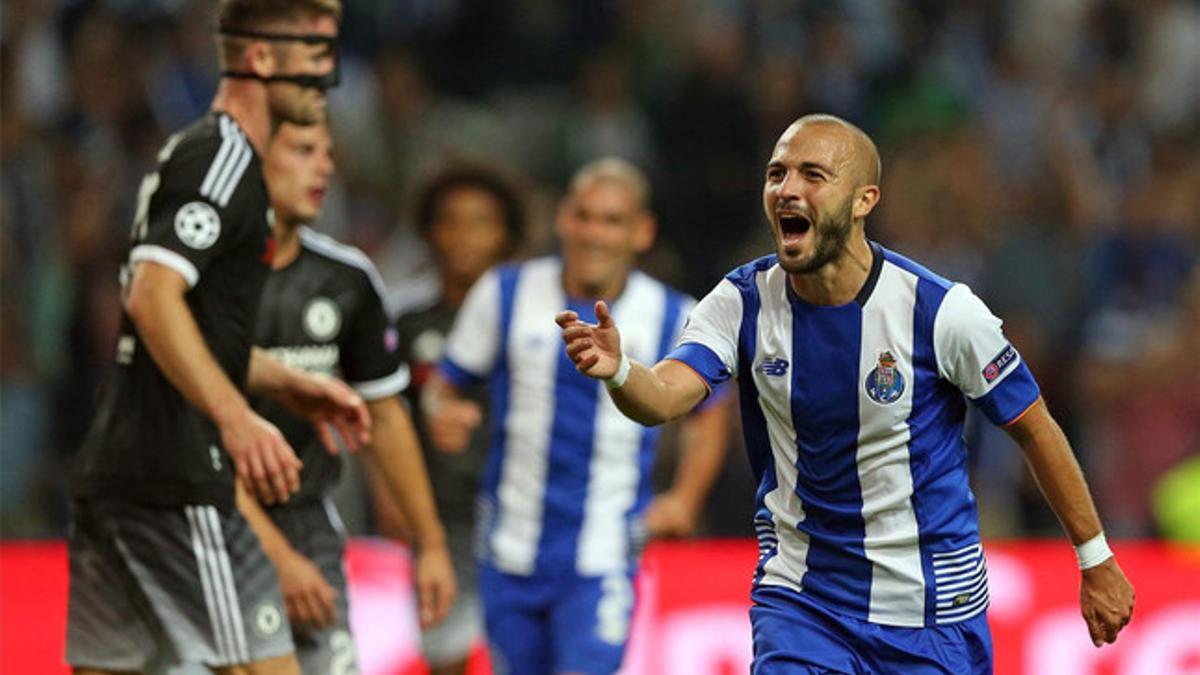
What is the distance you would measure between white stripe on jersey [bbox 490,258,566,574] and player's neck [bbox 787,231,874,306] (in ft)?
7.84

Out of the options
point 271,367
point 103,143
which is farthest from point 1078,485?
point 103,143

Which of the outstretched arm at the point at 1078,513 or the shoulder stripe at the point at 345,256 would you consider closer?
the outstretched arm at the point at 1078,513

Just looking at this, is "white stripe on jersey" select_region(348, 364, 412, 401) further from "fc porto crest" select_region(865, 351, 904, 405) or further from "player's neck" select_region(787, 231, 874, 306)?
"fc porto crest" select_region(865, 351, 904, 405)

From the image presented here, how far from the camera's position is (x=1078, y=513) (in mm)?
5320

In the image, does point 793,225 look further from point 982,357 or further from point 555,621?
point 555,621

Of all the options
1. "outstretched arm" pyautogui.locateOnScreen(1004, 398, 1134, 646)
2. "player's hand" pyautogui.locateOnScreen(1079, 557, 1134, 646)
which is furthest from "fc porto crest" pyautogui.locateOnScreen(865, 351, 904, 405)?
"player's hand" pyautogui.locateOnScreen(1079, 557, 1134, 646)

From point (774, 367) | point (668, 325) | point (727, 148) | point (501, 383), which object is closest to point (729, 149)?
point (727, 148)

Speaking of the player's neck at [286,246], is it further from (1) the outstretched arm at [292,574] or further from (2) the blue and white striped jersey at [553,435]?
(2) the blue and white striped jersey at [553,435]

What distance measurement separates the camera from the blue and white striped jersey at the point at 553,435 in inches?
299

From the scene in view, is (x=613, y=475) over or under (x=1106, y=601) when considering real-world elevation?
over

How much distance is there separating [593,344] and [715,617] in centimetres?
454

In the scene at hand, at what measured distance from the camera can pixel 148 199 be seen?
5.44 m

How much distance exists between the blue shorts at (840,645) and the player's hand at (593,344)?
90 centimetres

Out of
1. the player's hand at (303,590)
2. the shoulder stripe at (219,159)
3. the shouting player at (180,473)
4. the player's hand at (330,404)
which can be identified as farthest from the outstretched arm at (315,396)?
the shoulder stripe at (219,159)
